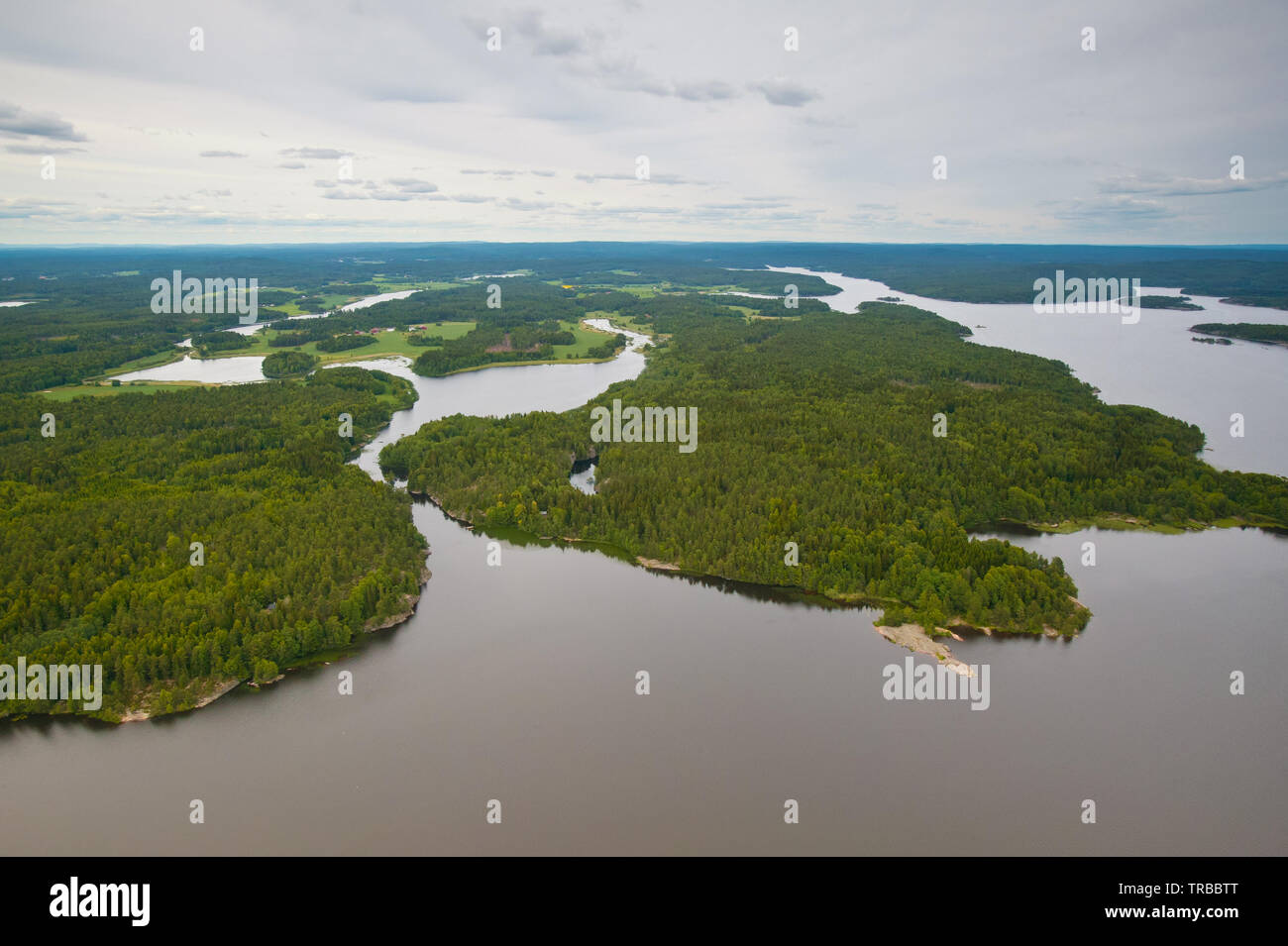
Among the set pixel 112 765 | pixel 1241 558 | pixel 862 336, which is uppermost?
pixel 862 336

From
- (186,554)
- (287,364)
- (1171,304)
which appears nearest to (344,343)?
(287,364)

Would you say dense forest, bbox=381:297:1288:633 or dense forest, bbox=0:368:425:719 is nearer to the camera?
dense forest, bbox=0:368:425:719

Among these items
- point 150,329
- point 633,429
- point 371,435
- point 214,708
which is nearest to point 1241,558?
point 633,429

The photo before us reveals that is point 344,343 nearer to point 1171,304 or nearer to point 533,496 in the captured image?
point 533,496

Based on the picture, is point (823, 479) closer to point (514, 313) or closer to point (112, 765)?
point (112, 765)

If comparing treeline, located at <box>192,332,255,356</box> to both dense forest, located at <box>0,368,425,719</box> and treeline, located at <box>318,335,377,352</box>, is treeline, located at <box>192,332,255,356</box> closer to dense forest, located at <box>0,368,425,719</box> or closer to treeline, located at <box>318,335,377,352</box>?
treeline, located at <box>318,335,377,352</box>

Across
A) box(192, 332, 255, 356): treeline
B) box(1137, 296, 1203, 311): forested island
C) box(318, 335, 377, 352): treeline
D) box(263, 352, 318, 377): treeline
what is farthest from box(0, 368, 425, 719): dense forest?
box(1137, 296, 1203, 311): forested island
